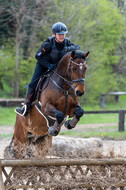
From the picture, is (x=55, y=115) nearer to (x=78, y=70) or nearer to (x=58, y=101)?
(x=58, y=101)

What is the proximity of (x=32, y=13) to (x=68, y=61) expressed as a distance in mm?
13715

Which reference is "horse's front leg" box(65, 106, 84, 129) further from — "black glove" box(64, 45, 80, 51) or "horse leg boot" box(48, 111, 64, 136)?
"black glove" box(64, 45, 80, 51)

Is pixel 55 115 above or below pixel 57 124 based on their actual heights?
above

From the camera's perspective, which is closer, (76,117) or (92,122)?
(76,117)

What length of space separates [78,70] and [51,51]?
95 centimetres

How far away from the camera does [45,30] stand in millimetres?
15133

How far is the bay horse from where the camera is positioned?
4.69 metres

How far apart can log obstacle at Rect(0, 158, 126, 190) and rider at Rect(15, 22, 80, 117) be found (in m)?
1.65

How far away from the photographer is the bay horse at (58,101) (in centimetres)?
469

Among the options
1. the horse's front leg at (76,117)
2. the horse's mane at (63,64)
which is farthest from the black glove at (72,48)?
the horse's front leg at (76,117)

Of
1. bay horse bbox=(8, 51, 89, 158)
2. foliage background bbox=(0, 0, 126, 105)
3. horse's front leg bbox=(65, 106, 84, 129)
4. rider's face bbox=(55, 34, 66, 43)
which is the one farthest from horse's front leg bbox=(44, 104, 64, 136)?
foliage background bbox=(0, 0, 126, 105)

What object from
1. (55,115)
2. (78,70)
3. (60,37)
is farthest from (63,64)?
(55,115)

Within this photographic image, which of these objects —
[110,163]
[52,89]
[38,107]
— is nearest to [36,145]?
[38,107]

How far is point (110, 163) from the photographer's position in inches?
164
